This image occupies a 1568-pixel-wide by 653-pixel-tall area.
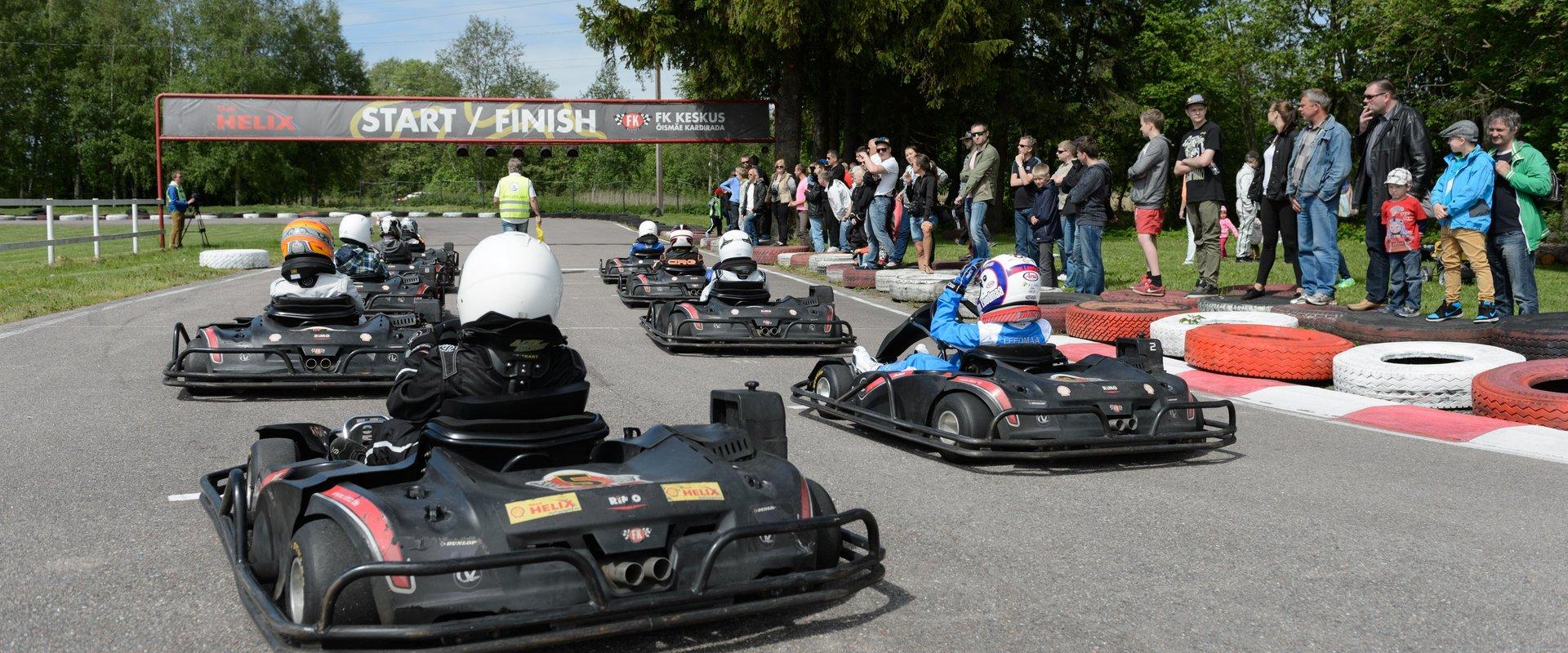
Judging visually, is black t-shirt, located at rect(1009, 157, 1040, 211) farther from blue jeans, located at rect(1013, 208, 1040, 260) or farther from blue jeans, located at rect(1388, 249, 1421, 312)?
blue jeans, located at rect(1388, 249, 1421, 312)

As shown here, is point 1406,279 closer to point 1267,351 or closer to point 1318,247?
point 1318,247

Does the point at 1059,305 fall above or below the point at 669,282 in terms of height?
below

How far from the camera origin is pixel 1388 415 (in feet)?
22.7

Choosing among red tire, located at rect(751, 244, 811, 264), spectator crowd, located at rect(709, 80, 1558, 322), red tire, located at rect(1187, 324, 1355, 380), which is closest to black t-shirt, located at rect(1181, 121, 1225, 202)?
spectator crowd, located at rect(709, 80, 1558, 322)

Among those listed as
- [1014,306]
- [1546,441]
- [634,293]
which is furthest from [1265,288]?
[634,293]

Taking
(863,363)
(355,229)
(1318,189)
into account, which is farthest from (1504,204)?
(355,229)

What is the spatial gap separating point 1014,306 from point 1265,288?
5.69 meters

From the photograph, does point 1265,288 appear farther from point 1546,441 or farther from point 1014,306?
point 1014,306

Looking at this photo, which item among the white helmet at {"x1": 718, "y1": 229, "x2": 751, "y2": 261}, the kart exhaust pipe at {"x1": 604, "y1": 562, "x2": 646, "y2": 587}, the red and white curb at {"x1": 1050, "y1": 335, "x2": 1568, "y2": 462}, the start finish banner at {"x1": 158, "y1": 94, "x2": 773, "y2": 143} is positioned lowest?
the red and white curb at {"x1": 1050, "y1": 335, "x2": 1568, "y2": 462}

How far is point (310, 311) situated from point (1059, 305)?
20.1 ft

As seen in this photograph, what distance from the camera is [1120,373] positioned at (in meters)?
6.14

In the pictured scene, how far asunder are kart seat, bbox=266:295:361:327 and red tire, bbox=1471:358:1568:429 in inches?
273

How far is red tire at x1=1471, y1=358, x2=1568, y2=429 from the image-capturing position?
6441 mm

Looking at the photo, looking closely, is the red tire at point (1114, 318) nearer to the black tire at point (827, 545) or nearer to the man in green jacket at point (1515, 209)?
the man in green jacket at point (1515, 209)
